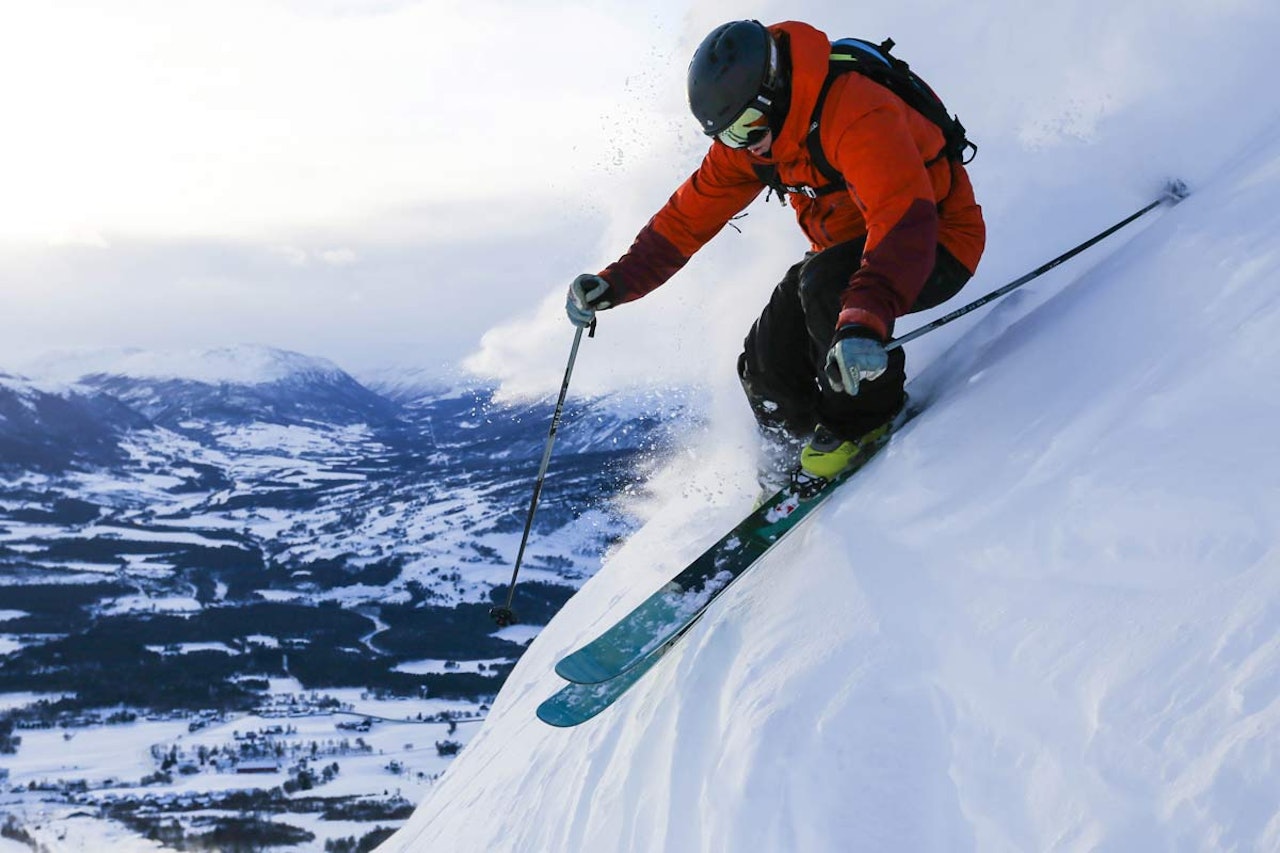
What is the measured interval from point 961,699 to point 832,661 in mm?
543

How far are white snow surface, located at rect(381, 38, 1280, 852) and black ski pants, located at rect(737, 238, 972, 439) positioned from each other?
0.36 meters

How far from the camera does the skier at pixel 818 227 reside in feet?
Result: 11.2

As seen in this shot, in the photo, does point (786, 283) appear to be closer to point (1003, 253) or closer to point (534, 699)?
point (1003, 253)

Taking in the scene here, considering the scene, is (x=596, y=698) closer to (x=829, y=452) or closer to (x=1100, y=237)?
(x=829, y=452)

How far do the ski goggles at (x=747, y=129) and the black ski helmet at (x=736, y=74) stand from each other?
0.07 feet

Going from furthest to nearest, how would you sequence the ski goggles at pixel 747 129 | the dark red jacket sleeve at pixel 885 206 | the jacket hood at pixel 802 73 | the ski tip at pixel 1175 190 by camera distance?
the ski tip at pixel 1175 190
the ski goggles at pixel 747 129
the jacket hood at pixel 802 73
the dark red jacket sleeve at pixel 885 206

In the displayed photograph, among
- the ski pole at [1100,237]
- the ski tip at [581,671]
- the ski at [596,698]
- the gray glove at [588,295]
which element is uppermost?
the gray glove at [588,295]

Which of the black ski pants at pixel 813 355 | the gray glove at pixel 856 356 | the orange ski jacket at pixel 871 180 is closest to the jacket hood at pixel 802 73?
the orange ski jacket at pixel 871 180

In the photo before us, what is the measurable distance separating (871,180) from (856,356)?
77 cm

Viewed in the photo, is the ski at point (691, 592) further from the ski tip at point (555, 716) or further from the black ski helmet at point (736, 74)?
the black ski helmet at point (736, 74)

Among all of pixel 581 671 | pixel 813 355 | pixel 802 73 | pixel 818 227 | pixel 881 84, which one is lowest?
pixel 581 671

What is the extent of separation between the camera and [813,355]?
177 inches

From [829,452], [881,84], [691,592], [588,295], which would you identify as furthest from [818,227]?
→ [691,592]

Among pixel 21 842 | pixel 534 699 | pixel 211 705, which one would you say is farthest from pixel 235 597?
pixel 534 699
